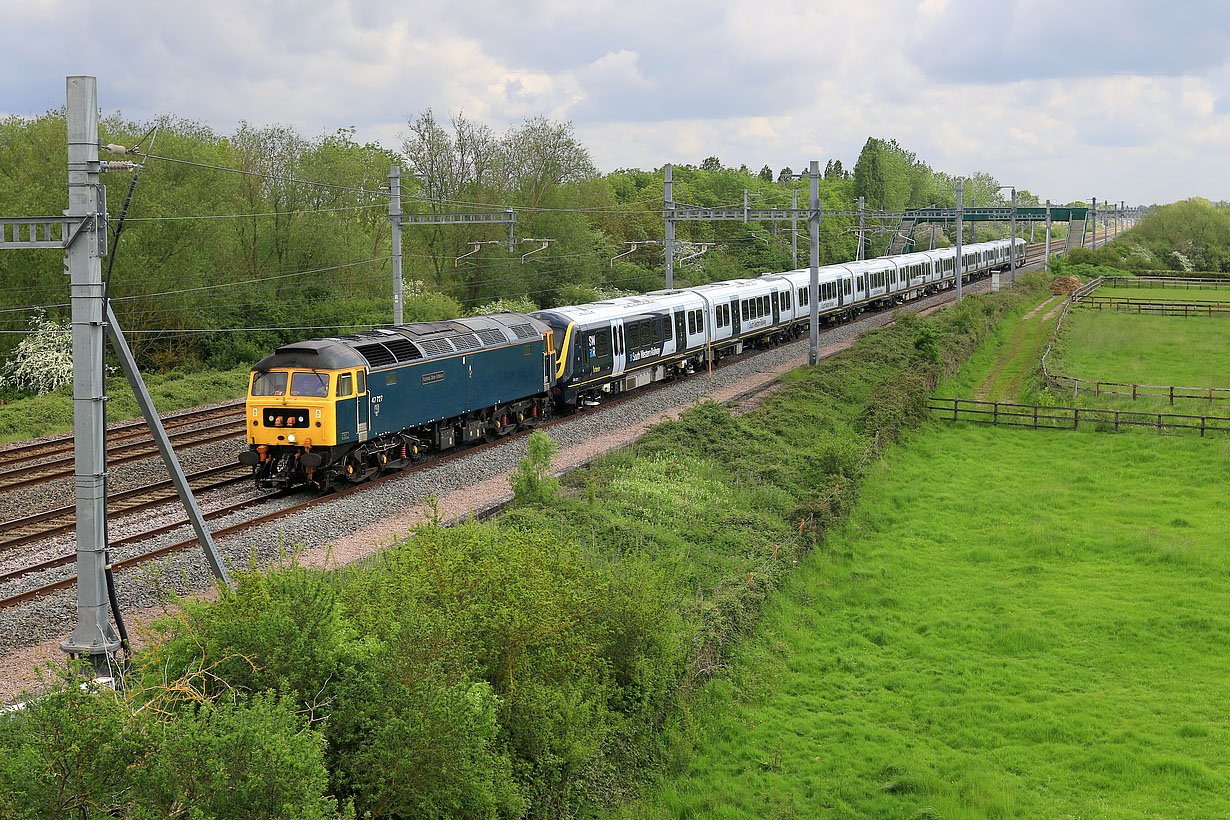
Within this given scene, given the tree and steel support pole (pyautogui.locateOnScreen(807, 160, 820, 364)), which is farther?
steel support pole (pyautogui.locateOnScreen(807, 160, 820, 364))

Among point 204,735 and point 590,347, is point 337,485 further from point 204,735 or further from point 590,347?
point 204,735

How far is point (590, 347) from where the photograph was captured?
3412 cm

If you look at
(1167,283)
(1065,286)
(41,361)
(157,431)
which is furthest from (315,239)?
(1167,283)

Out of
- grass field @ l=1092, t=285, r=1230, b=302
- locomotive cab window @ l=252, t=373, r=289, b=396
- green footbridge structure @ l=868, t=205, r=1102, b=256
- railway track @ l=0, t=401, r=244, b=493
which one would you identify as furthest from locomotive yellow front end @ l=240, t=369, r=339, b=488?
grass field @ l=1092, t=285, r=1230, b=302

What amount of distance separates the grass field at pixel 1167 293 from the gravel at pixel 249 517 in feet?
196

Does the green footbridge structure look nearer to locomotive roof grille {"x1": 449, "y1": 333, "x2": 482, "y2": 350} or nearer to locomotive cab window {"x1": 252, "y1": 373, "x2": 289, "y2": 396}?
locomotive roof grille {"x1": 449, "y1": 333, "x2": 482, "y2": 350}

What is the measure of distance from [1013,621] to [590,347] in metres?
17.2

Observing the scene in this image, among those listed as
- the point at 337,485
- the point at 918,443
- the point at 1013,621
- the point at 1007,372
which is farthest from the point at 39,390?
the point at 1007,372

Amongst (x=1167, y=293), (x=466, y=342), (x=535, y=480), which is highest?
(x=1167, y=293)

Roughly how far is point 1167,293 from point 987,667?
261 feet

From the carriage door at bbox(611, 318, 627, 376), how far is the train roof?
3.47 m

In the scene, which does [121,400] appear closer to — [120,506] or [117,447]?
[117,447]

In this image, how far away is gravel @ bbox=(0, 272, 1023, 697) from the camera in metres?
15.4

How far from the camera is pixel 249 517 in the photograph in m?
21.8
